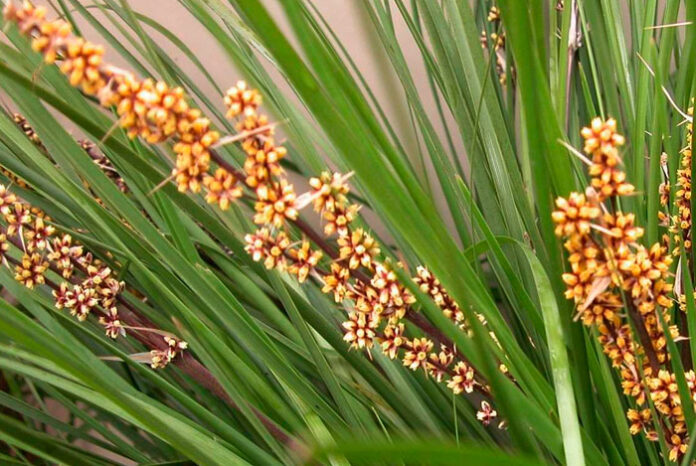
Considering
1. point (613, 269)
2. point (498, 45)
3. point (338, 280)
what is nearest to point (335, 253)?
point (338, 280)

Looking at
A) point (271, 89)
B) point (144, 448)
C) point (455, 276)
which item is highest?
point (271, 89)

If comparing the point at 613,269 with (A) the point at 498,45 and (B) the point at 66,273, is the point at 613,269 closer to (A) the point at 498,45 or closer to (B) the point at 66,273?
(B) the point at 66,273

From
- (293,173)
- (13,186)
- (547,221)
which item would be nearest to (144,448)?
(13,186)

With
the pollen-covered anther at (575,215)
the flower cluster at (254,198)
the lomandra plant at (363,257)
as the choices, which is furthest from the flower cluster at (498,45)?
the pollen-covered anther at (575,215)

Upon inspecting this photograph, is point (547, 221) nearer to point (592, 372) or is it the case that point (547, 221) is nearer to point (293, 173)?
point (592, 372)

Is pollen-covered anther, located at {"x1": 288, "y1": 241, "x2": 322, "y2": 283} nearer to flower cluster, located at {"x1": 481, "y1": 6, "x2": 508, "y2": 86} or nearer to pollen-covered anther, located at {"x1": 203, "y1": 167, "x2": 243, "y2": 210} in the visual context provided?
pollen-covered anther, located at {"x1": 203, "y1": 167, "x2": 243, "y2": 210}

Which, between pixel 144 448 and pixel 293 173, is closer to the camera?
pixel 144 448

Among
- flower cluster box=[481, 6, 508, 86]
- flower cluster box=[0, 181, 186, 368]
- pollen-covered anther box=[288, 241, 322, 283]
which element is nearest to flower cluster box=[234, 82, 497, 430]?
pollen-covered anther box=[288, 241, 322, 283]
